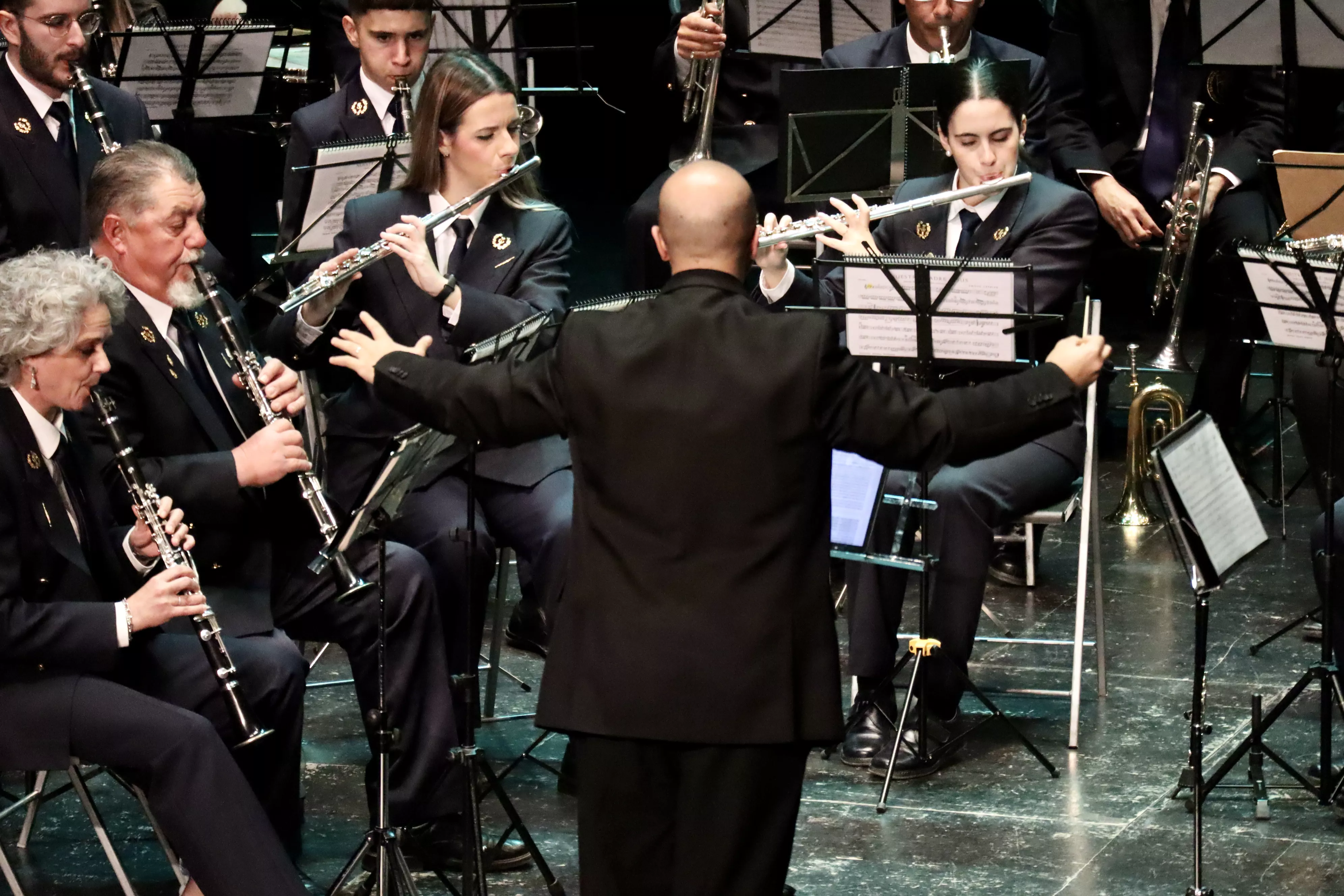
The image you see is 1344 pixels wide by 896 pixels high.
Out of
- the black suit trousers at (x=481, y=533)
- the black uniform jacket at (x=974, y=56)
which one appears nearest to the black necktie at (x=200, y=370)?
the black suit trousers at (x=481, y=533)

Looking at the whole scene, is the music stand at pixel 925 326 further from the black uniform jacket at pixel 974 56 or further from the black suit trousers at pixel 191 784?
the black uniform jacket at pixel 974 56

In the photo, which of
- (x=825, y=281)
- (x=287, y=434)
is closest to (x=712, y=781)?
(x=287, y=434)

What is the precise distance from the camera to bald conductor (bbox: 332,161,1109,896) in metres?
2.81

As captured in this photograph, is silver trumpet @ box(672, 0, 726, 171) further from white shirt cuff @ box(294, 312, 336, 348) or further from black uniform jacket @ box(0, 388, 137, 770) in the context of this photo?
black uniform jacket @ box(0, 388, 137, 770)

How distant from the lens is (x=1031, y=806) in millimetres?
4262

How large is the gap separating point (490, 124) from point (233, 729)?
1.67 m

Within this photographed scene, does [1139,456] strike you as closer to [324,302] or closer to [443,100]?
[443,100]

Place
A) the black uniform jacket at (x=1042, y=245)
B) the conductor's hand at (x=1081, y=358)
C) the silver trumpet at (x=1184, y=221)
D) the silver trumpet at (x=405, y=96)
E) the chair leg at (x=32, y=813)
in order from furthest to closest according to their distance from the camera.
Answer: the silver trumpet at (x=1184, y=221) → the silver trumpet at (x=405, y=96) → the black uniform jacket at (x=1042, y=245) → the chair leg at (x=32, y=813) → the conductor's hand at (x=1081, y=358)

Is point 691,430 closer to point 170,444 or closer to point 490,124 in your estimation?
point 170,444

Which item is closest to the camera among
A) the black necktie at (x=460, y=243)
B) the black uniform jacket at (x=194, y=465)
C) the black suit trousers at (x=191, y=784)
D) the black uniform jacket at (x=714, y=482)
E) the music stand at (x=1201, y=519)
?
the black uniform jacket at (x=714, y=482)

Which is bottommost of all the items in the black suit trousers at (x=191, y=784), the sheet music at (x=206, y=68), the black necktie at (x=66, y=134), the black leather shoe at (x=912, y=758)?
the black leather shoe at (x=912, y=758)

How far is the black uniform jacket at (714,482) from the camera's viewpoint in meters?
2.80

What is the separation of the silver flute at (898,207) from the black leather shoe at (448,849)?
1.58m

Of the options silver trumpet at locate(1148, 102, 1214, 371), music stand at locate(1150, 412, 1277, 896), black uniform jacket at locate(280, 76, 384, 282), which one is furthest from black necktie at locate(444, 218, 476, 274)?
silver trumpet at locate(1148, 102, 1214, 371)
